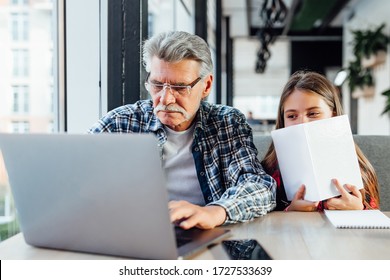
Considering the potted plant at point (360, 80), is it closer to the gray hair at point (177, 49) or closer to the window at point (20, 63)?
the gray hair at point (177, 49)

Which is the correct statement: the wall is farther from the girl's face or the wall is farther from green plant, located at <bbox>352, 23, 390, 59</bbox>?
the girl's face

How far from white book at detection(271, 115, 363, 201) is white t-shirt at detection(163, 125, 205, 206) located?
273mm

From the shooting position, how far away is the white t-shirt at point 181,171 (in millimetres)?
1310

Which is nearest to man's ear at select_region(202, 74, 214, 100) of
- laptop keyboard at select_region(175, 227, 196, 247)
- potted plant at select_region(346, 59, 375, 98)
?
laptop keyboard at select_region(175, 227, 196, 247)

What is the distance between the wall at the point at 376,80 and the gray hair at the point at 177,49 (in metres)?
4.87

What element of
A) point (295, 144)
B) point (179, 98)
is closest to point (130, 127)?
point (179, 98)

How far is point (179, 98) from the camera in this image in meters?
1.21

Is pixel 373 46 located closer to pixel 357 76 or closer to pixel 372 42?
pixel 372 42

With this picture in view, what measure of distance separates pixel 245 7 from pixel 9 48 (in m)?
6.38

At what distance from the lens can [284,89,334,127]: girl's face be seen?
144 centimetres

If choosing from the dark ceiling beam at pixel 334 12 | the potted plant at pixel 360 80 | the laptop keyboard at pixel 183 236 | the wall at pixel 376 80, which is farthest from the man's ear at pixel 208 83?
the dark ceiling beam at pixel 334 12

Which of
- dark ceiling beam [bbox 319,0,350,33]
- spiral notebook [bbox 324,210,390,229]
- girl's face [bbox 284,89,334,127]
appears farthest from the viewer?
dark ceiling beam [bbox 319,0,350,33]

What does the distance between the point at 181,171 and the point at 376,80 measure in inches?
222
